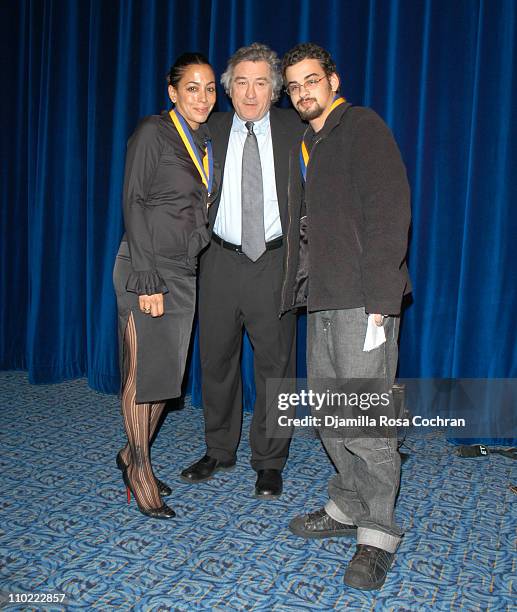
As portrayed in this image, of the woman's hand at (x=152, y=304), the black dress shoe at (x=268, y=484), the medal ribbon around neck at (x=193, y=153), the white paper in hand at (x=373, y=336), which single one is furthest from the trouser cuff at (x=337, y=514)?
the medal ribbon around neck at (x=193, y=153)

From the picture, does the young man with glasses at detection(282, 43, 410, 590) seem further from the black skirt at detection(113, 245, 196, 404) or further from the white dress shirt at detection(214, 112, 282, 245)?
the black skirt at detection(113, 245, 196, 404)

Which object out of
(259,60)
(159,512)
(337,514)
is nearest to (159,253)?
(259,60)

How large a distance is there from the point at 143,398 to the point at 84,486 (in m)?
0.61

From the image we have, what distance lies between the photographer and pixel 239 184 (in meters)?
2.70

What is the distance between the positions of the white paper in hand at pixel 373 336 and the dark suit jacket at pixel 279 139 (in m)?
0.73

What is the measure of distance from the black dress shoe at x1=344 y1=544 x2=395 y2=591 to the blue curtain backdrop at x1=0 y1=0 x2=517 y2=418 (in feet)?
4.72

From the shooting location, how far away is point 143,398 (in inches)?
95.9

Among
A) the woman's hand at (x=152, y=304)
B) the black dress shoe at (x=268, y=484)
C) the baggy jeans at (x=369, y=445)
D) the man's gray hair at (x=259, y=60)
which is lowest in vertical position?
the black dress shoe at (x=268, y=484)

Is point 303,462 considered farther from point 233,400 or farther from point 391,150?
point 391,150

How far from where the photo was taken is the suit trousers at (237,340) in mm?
2727

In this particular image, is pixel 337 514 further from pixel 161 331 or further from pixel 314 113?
pixel 314 113

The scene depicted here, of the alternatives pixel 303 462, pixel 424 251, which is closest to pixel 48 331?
pixel 303 462

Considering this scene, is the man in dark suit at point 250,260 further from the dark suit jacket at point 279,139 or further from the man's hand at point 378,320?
the man's hand at point 378,320

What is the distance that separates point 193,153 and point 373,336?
3.34ft
